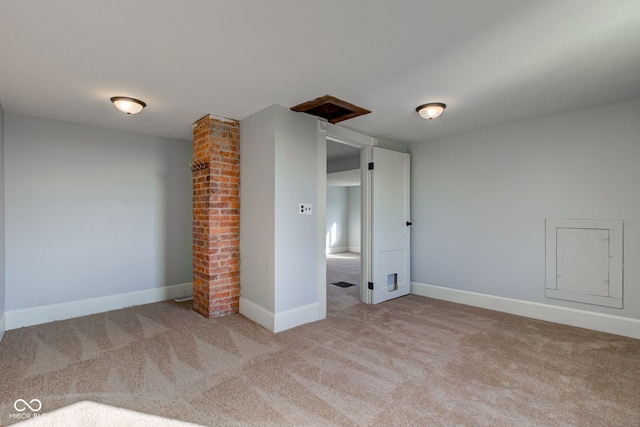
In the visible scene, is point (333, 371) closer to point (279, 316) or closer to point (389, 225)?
point (279, 316)

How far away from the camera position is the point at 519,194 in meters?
3.73

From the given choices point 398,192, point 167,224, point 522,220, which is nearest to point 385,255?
point 398,192

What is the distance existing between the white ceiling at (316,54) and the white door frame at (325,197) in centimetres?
65

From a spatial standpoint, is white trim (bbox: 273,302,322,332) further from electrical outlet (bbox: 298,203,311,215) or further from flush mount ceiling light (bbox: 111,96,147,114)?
flush mount ceiling light (bbox: 111,96,147,114)

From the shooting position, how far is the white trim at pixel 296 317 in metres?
3.12

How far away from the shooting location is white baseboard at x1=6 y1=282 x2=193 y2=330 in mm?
3311

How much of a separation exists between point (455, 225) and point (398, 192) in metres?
0.92

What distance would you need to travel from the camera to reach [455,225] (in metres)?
4.33

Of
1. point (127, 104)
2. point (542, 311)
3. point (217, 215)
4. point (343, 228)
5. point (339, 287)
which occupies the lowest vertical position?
point (339, 287)

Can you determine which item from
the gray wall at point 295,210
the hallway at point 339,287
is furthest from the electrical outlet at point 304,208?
the hallway at point 339,287

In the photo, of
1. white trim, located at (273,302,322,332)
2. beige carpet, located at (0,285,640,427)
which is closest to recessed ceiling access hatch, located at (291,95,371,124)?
white trim, located at (273,302,322,332)

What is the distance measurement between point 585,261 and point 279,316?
3.30m

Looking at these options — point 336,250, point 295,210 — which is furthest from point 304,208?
point 336,250

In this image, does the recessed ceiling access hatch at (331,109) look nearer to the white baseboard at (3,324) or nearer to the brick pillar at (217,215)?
the brick pillar at (217,215)
